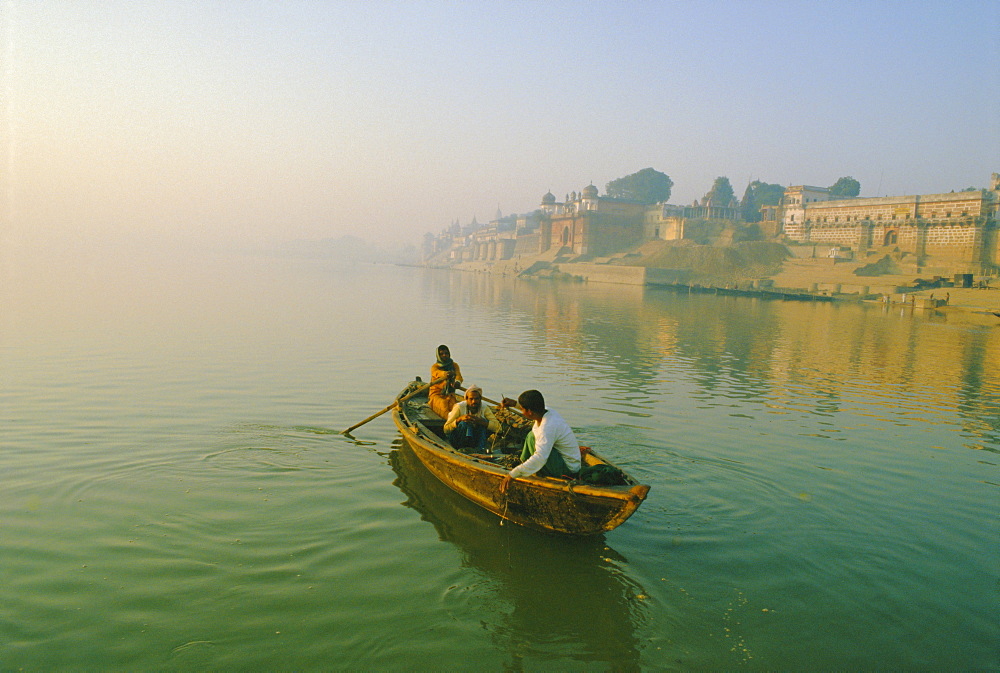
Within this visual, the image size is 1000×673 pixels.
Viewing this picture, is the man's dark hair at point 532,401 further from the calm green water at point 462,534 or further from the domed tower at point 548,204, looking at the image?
the domed tower at point 548,204

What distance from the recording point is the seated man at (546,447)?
633 cm

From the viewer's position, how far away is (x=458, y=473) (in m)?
7.52

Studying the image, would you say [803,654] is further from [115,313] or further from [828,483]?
[115,313]

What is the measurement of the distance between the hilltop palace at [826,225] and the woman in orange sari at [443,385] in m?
61.5

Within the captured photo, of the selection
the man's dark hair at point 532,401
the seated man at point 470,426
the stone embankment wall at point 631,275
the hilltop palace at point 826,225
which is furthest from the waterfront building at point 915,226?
the man's dark hair at point 532,401

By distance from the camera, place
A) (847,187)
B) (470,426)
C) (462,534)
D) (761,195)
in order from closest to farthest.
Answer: (462,534) < (470,426) < (847,187) < (761,195)

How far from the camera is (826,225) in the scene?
253 feet

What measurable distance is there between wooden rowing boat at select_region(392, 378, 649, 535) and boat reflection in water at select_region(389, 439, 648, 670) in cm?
23

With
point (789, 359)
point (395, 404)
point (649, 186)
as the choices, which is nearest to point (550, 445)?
point (395, 404)

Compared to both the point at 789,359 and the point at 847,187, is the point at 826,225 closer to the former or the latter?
the point at 847,187

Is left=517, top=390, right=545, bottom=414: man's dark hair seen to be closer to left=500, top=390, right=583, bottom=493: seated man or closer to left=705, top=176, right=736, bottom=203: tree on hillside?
left=500, top=390, right=583, bottom=493: seated man

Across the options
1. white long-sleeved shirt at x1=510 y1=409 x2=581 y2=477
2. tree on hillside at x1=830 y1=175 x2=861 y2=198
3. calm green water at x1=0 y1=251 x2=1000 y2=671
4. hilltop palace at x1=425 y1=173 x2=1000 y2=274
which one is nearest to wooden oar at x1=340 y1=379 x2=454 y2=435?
calm green water at x1=0 y1=251 x2=1000 y2=671

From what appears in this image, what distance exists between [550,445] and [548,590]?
1.31 m

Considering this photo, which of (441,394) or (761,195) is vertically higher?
(761,195)
